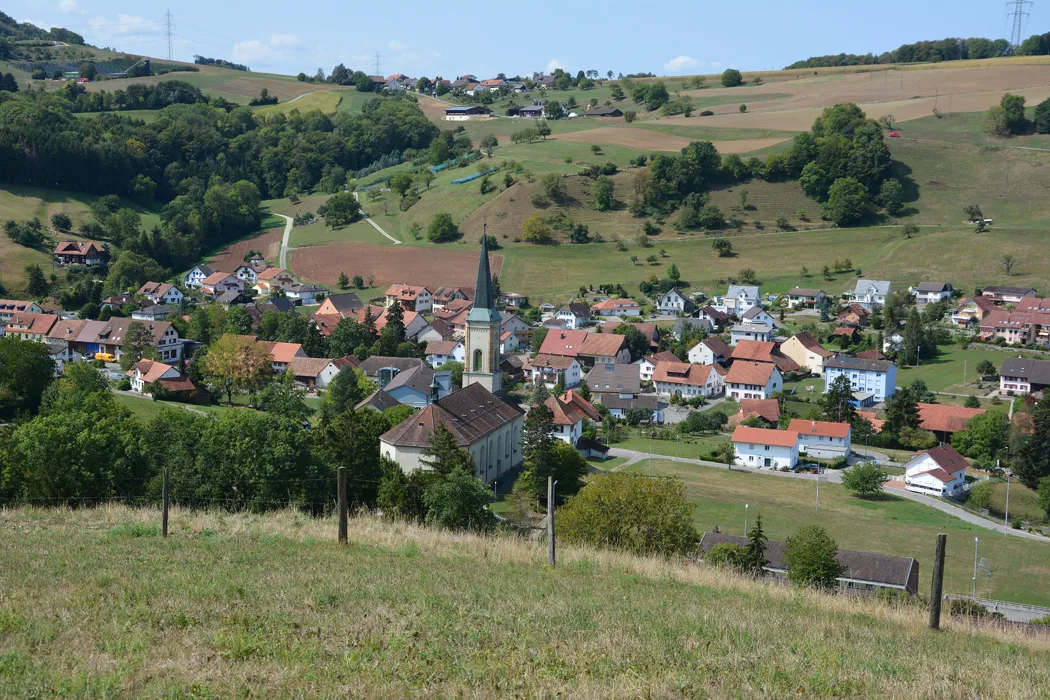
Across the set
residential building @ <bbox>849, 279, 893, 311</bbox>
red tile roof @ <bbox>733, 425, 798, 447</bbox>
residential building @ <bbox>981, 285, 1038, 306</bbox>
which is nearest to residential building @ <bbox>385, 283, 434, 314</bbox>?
residential building @ <bbox>849, 279, 893, 311</bbox>

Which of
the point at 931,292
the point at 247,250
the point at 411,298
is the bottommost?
the point at 411,298

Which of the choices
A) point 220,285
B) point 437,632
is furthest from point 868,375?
point 220,285

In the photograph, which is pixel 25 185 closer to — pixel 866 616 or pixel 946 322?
pixel 946 322

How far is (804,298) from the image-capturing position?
248 ft

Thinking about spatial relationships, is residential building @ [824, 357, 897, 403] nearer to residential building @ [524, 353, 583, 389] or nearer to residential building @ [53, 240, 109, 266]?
residential building @ [524, 353, 583, 389]

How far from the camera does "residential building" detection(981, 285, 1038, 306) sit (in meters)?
71.2

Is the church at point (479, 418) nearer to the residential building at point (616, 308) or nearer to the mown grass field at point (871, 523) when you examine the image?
the mown grass field at point (871, 523)

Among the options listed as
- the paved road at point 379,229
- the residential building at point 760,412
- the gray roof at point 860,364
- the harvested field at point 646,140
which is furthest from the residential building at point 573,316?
the harvested field at point 646,140

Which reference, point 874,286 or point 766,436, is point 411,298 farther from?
point 766,436

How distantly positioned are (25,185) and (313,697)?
98.7 meters

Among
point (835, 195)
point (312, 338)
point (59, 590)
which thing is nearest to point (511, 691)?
point (59, 590)

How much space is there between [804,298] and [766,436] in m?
32.7

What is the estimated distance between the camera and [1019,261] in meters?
78.1

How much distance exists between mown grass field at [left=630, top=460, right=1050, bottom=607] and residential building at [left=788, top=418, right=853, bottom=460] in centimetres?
371
